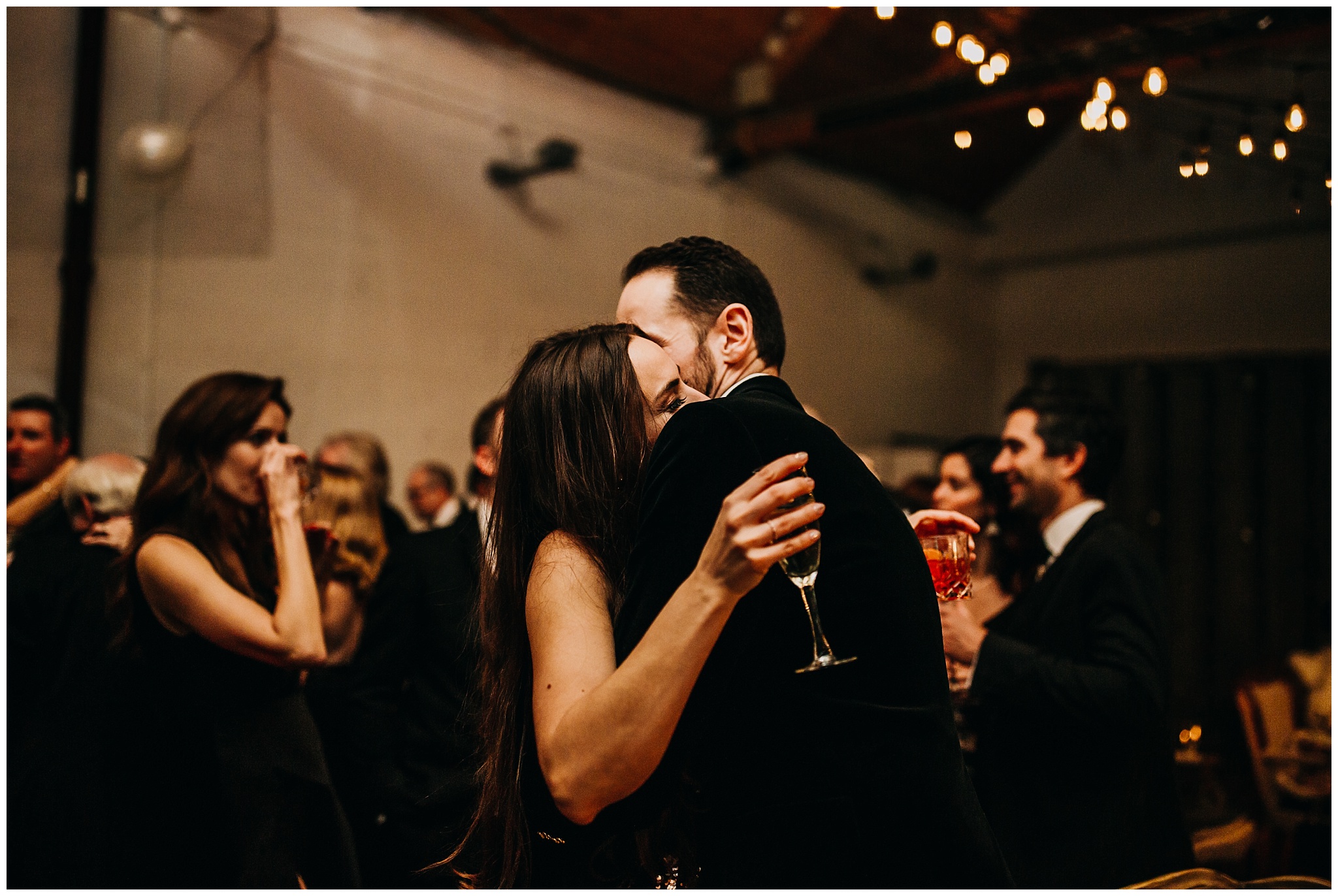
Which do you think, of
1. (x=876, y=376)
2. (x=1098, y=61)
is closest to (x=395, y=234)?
(x=1098, y=61)

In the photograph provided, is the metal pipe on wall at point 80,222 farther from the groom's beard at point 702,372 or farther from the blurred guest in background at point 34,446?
the groom's beard at point 702,372

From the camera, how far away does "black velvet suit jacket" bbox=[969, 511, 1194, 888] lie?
7.89 feet

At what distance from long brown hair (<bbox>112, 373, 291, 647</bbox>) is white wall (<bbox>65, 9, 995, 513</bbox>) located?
209 cm

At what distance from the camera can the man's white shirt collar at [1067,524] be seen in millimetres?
2832

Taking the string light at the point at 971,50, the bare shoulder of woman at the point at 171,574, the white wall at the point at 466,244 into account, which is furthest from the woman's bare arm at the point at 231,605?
the white wall at the point at 466,244

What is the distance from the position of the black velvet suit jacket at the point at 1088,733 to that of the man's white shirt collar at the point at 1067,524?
0.18 meters

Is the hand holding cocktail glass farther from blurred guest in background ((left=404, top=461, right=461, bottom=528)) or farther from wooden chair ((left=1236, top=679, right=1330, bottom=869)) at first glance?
blurred guest in background ((left=404, top=461, right=461, bottom=528))

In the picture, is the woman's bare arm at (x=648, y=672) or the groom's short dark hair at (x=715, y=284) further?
the groom's short dark hair at (x=715, y=284)

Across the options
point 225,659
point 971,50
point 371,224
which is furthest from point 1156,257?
point 225,659

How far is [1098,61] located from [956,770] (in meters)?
5.85

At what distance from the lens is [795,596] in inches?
49.7

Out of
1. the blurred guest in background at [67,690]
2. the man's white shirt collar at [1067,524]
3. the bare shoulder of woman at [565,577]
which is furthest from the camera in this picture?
the man's white shirt collar at [1067,524]

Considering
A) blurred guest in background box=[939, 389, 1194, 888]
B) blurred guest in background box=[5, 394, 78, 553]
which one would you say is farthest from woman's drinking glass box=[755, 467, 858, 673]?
blurred guest in background box=[5, 394, 78, 553]

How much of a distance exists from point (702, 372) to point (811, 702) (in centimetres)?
67
